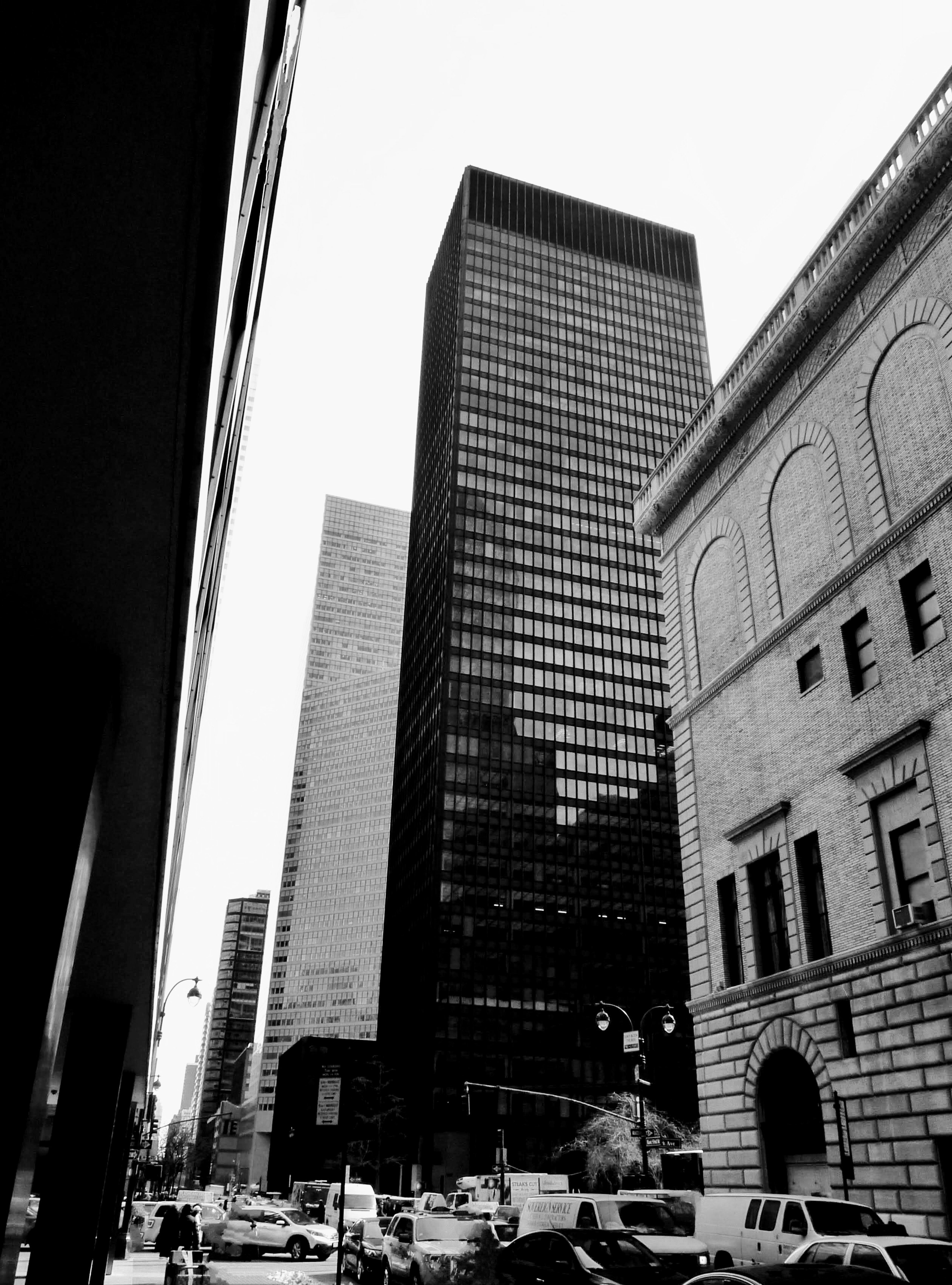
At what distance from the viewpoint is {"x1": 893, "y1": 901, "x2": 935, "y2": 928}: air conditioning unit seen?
22.0 meters

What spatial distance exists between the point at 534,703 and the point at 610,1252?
10171cm

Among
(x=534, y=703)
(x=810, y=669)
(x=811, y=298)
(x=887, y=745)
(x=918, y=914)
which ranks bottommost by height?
(x=918, y=914)

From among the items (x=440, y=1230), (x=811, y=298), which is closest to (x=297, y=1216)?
(x=440, y=1230)

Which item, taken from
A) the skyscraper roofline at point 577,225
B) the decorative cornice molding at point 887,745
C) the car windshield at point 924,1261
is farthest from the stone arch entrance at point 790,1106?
the skyscraper roofline at point 577,225

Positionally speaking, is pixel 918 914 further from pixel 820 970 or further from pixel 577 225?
pixel 577 225

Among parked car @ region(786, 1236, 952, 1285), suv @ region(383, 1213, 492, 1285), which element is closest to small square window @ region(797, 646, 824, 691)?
parked car @ region(786, 1236, 952, 1285)

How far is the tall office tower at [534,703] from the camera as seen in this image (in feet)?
344

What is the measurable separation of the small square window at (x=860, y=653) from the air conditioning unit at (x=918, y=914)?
5795 millimetres

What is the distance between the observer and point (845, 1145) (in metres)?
22.4

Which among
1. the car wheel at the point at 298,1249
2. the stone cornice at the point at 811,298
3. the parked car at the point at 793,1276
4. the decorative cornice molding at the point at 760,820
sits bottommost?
the car wheel at the point at 298,1249

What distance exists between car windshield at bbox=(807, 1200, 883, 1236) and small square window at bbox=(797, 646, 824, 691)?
13472 mm

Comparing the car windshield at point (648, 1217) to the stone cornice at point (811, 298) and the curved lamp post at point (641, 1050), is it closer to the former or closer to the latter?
the curved lamp post at point (641, 1050)

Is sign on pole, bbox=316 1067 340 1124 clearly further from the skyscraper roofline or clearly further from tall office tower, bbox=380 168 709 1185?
the skyscraper roofline

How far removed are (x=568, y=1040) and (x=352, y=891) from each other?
9297 centimetres
